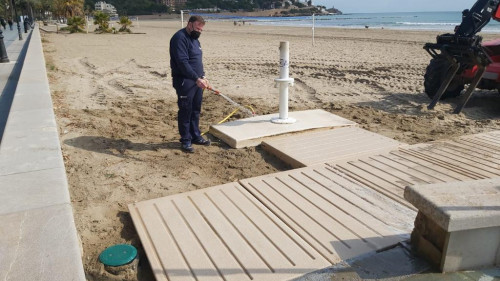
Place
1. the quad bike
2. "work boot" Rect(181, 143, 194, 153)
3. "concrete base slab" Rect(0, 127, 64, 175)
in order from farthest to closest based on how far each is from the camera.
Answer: the quad bike, "work boot" Rect(181, 143, 194, 153), "concrete base slab" Rect(0, 127, 64, 175)

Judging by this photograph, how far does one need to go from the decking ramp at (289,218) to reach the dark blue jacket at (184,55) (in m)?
1.58

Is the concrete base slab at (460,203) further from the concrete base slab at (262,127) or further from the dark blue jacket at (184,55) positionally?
the dark blue jacket at (184,55)

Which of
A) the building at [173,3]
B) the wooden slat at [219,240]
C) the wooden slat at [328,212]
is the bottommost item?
the wooden slat at [219,240]

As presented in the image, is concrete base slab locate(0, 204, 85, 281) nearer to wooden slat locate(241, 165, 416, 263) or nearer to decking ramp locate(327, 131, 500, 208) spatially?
wooden slat locate(241, 165, 416, 263)

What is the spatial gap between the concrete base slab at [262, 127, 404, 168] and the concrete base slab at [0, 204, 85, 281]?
2339 mm

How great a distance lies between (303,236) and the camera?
2.80 meters

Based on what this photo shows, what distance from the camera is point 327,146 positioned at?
4.57m

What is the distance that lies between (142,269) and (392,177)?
2.36 m

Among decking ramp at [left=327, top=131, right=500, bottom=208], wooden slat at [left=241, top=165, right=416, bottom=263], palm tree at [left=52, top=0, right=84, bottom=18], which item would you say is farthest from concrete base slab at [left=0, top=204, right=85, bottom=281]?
palm tree at [left=52, top=0, right=84, bottom=18]

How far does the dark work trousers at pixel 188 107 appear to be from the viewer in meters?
4.66

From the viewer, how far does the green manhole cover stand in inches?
103

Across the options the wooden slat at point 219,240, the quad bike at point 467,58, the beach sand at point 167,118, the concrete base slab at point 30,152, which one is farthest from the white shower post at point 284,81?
the quad bike at point 467,58

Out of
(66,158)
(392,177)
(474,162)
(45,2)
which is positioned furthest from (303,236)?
(45,2)

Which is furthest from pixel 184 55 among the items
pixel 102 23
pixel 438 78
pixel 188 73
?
pixel 102 23
